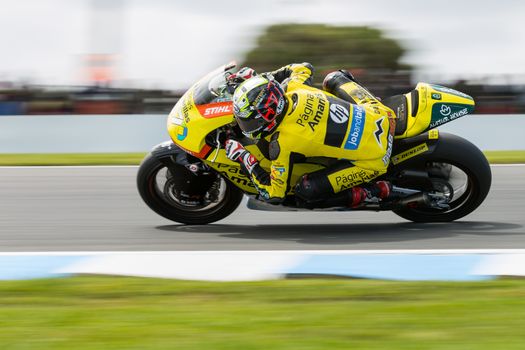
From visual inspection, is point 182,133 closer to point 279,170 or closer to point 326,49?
point 279,170

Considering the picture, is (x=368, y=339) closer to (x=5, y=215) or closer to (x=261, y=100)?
(x=261, y=100)

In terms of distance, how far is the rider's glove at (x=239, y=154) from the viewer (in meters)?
7.01

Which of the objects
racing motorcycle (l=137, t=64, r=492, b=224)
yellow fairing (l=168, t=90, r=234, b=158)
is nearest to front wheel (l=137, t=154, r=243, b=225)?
racing motorcycle (l=137, t=64, r=492, b=224)

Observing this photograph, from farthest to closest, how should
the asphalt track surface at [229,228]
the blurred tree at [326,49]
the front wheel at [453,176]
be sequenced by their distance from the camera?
the blurred tree at [326,49] → the front wheel at [453,176] → the asphalt track surface at [229,228]

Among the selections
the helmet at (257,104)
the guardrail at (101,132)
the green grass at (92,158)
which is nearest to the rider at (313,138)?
the helmet at (257,104)

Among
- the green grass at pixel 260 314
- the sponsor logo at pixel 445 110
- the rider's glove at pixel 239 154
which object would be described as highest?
the sponsor logo at pixel 445 110

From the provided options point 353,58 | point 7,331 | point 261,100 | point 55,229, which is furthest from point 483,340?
point 353,58

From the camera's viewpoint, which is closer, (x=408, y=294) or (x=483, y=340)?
(x=483, y=340)

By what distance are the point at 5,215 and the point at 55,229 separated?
0.95 metres

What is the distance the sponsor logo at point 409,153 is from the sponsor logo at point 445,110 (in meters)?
0.28

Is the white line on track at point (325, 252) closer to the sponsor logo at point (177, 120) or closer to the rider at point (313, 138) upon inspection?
the rider at point (313, 138)

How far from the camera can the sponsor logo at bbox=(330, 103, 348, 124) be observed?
704 centimetres

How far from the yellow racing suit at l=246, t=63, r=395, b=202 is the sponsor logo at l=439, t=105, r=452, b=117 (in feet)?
1.26

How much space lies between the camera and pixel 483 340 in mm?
4477
